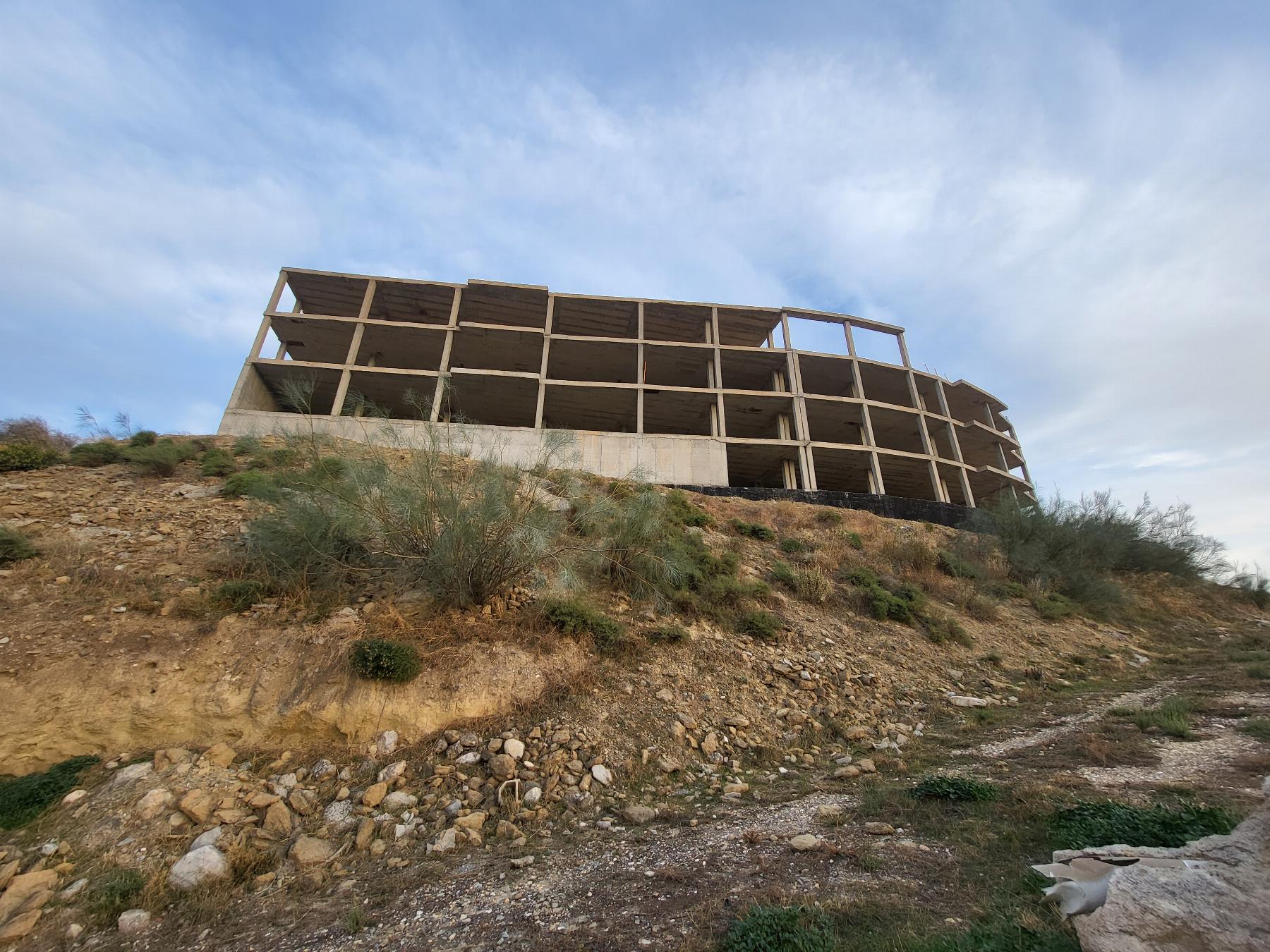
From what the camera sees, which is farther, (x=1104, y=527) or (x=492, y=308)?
(x=492, y=308)

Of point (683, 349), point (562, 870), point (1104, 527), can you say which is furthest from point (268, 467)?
point (1104, 527)

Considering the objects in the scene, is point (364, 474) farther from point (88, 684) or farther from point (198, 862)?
point (198, 862)

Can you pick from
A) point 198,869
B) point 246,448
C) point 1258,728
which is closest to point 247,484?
point 246,448

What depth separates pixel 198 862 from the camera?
4.51 m

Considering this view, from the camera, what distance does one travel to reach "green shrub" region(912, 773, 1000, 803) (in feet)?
16.0

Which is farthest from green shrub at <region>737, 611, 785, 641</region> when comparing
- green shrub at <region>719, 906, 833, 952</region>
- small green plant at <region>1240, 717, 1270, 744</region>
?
green shrub at <region>719, 906, 833, 952</region>

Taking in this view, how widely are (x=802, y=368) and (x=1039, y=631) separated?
56.0 feet

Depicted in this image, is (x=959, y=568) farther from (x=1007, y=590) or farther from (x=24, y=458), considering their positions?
(x=24, y=458)

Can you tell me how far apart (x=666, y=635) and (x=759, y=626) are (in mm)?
1982

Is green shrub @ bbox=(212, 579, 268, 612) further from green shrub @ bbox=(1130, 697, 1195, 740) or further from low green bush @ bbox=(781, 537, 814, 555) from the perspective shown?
green shrub @ bbox=(1130, 697, 1195, 740)

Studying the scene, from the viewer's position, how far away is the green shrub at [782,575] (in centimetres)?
1219

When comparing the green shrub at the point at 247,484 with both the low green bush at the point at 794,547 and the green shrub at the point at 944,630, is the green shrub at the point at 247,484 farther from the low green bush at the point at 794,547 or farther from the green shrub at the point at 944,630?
the green shrub at the point at 944,630

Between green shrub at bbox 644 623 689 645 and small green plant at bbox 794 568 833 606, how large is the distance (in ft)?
13.0

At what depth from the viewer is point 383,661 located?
6.48 m
